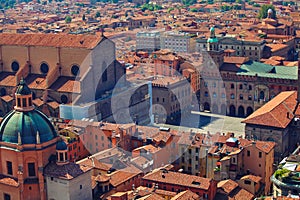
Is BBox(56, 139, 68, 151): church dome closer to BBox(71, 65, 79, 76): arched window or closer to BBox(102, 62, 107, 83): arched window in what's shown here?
BBox(71, 65, 79, 76): arched window

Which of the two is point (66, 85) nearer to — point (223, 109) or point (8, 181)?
point (223, 109)

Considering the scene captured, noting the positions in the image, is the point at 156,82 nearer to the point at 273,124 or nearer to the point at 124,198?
the point at 273,124

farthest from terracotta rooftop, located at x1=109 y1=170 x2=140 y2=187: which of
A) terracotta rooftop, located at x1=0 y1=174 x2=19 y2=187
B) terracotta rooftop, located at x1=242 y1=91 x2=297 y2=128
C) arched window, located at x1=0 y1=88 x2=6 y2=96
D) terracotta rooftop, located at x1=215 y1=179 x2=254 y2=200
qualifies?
arched window, located at x1=0 y1=88 x2=6 y2=96

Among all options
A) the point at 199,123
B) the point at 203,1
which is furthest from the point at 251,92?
the point at 203,1

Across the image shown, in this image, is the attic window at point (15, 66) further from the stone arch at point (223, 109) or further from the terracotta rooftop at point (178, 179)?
the terracotta rooftop at point (178, 179)

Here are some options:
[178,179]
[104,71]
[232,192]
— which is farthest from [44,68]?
[232,192]
